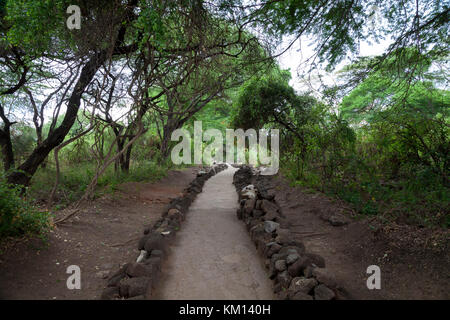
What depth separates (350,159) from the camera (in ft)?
16.0

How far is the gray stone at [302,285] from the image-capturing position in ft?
7.26

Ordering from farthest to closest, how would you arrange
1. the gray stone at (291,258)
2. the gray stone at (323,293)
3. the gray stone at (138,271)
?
the gray stone at (291,258)
the gray stone at (138,271)
the gray stone at (323,293)

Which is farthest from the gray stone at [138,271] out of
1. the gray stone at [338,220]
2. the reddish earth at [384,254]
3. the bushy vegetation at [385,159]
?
the bushy vegetation at [385,159]

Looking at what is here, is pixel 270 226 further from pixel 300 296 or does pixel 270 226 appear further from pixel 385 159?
pixel 385 159

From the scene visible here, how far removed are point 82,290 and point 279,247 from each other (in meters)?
2.08

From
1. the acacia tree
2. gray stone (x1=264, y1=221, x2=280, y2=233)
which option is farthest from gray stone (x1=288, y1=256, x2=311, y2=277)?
the acacia tree

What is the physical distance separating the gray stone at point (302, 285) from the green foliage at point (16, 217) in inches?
116

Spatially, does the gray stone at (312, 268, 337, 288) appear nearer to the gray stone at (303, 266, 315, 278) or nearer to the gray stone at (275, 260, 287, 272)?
the gray stone at (303, 266, 315, 278)

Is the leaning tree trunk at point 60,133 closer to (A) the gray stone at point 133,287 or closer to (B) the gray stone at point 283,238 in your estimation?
(A) the gray stone at point 133,287

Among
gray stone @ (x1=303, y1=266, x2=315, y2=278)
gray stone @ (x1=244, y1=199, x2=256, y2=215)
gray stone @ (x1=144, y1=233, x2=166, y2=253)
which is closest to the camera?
gray stone @ (x1=303, y1=266, x2=315, y2=278)

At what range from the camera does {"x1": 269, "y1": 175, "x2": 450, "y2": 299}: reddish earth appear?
2.41m

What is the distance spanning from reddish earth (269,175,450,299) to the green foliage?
341cm

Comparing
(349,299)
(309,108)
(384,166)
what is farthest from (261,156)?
(349,299)

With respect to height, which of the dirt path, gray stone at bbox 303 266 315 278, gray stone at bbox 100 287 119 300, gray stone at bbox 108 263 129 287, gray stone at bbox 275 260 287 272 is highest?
gray stone at bbox 303 266 315 278
